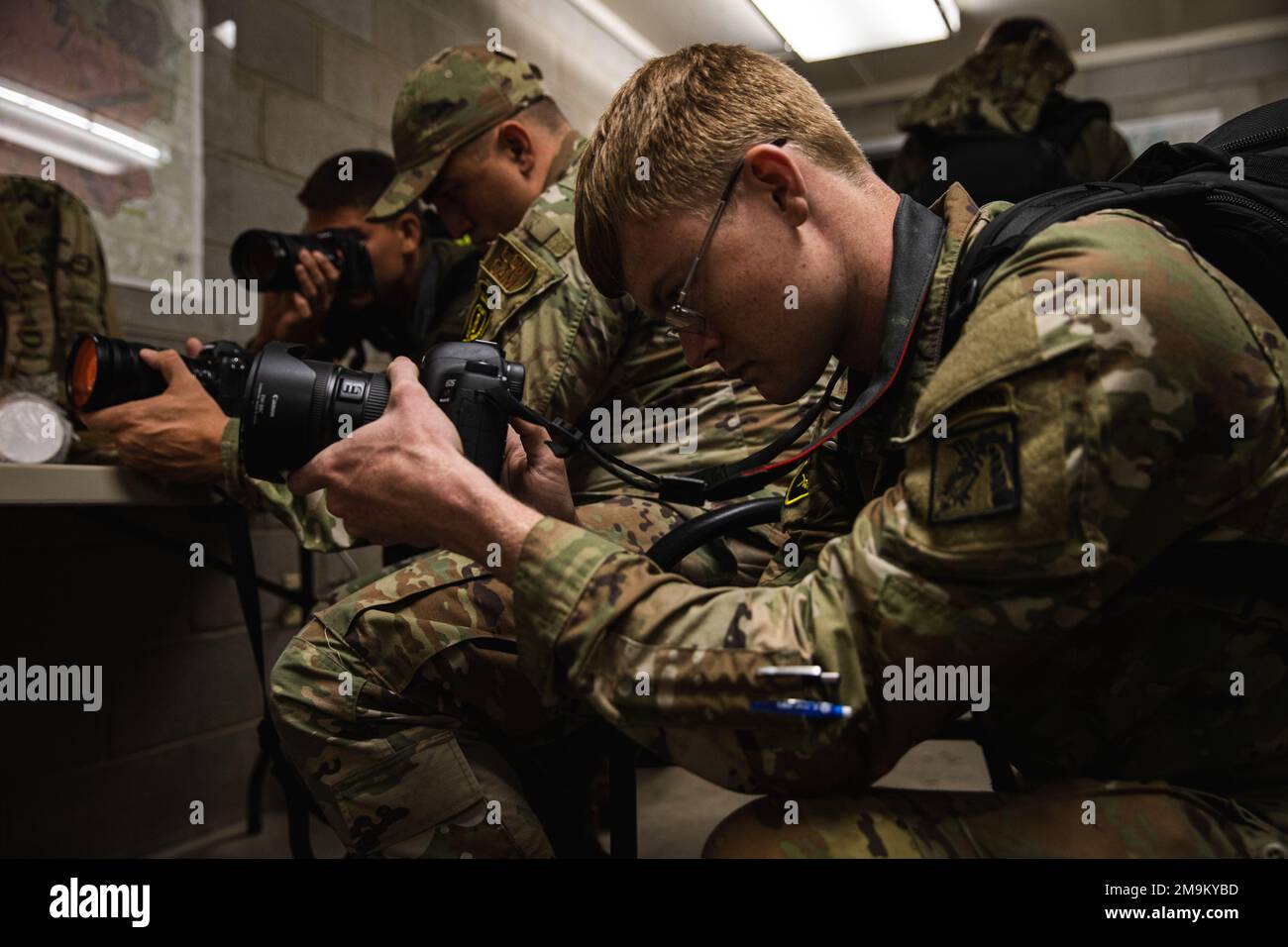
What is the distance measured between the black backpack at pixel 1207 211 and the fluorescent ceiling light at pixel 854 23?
8.73ft

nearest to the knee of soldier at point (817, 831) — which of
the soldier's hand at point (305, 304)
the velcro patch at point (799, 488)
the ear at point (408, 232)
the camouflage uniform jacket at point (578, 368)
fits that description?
the velcro patch at point (799, 488)

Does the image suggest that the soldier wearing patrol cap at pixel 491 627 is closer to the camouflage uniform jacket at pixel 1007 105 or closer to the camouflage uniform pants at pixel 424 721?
the camouflage uniform pants at pixel 424 721

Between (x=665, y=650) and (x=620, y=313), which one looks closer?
(x=665, y=650)

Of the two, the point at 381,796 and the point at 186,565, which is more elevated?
the point at 186,565

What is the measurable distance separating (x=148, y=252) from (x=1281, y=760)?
183 cm

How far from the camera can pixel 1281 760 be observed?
0.61m

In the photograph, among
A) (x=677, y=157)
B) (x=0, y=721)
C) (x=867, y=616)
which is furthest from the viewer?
(x=0, y=721)

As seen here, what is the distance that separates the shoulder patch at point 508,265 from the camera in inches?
43.1

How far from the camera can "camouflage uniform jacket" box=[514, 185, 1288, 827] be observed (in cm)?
53

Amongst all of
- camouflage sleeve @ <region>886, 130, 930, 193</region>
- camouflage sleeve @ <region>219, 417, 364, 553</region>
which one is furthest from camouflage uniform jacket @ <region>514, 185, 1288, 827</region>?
camouflage sleeve @ <region>886, 130, 930, 193</region>

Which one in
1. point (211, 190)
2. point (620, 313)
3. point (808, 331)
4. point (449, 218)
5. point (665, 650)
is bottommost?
point (665, 650)

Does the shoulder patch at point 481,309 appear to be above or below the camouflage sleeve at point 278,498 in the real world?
above
